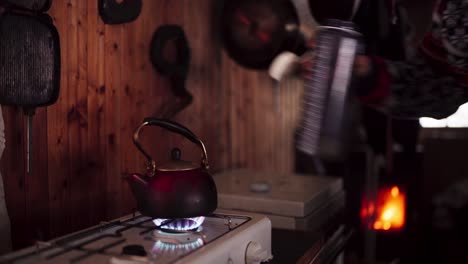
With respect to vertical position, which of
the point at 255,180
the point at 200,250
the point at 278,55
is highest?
the point at 278,55

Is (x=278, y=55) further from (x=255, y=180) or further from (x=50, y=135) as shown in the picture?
(x=50, y=135)

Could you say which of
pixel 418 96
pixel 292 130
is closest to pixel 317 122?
pixel 418 96

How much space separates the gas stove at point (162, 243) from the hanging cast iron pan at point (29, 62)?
0.35 metres

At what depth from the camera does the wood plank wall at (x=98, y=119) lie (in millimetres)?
1349

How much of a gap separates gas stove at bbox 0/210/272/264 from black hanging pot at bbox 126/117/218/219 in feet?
0.19

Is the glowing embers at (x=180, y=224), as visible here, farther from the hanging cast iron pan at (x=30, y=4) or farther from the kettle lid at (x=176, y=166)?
the hanging cast iron pan at (x=30, y=4)

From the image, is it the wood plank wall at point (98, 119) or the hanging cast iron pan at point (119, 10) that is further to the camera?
the hanging cast iron pan at point (119, 10)

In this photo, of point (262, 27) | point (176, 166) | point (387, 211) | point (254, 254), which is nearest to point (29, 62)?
point (176, 166)

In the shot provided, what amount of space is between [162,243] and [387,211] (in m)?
2.31

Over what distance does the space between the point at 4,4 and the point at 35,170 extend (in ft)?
1.58

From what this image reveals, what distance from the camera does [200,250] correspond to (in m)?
1.01

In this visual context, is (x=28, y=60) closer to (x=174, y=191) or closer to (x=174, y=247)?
(x=174, y=191)

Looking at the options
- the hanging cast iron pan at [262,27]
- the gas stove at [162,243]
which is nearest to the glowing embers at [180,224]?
the gas stove at [162,243]

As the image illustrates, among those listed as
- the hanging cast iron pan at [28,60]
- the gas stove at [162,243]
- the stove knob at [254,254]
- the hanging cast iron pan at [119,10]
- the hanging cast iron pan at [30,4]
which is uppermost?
the hanging cast iron pan at [119,10]
